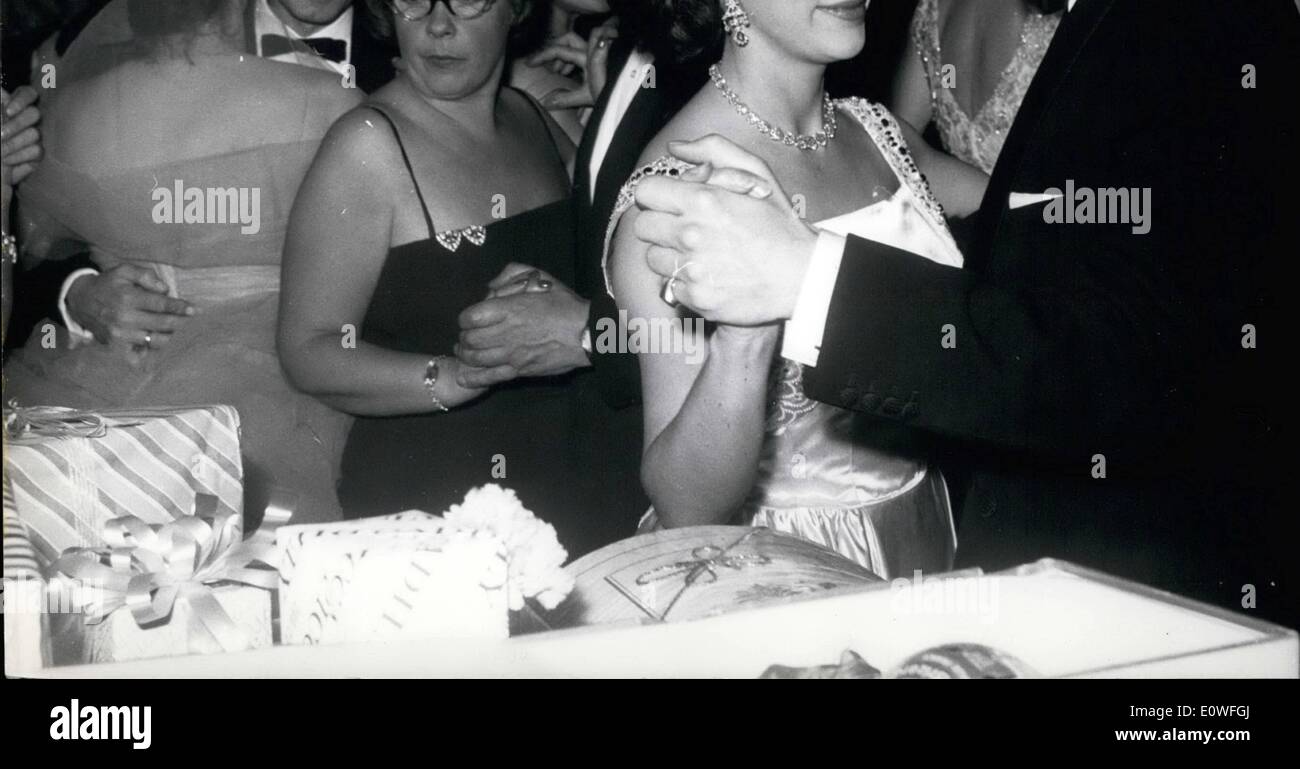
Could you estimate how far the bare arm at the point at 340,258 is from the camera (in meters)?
1.40

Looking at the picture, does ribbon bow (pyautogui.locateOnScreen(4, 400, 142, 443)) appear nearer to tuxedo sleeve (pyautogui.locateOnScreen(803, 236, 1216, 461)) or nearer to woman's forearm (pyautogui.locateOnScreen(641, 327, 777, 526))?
woman's forearm (pyautogui.locateOnScreen(641, 327, 777, 526))

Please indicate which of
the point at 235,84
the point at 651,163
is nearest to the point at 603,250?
the point at 651,163

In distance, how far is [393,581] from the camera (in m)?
0.98

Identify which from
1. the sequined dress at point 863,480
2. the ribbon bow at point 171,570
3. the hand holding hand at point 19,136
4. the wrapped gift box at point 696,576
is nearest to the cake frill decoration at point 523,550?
the wrapped gift box at point 696,576

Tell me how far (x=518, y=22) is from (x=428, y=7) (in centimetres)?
10

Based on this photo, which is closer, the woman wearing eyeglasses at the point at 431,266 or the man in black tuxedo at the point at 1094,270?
the man in black tuxedo at the point at 1094,270

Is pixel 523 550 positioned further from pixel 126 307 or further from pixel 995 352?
pixel 126 307

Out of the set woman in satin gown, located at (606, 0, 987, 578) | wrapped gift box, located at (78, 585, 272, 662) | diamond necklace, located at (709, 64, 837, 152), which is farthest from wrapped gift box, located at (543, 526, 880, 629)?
diamond necklace, located at (709, 64, 837, 152)

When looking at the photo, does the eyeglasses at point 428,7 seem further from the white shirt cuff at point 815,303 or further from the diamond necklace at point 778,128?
the white shirt cuff at point 815,303

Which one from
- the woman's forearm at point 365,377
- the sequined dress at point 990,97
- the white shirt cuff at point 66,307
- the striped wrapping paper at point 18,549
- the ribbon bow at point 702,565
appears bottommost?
the ribbon bow at point 702,565

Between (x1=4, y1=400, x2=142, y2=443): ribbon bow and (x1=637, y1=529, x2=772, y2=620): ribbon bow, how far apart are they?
47 centimetres

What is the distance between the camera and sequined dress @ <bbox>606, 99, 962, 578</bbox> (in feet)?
4.57

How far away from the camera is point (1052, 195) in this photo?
3.64 feet

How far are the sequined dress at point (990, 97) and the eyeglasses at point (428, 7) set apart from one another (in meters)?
0.54
